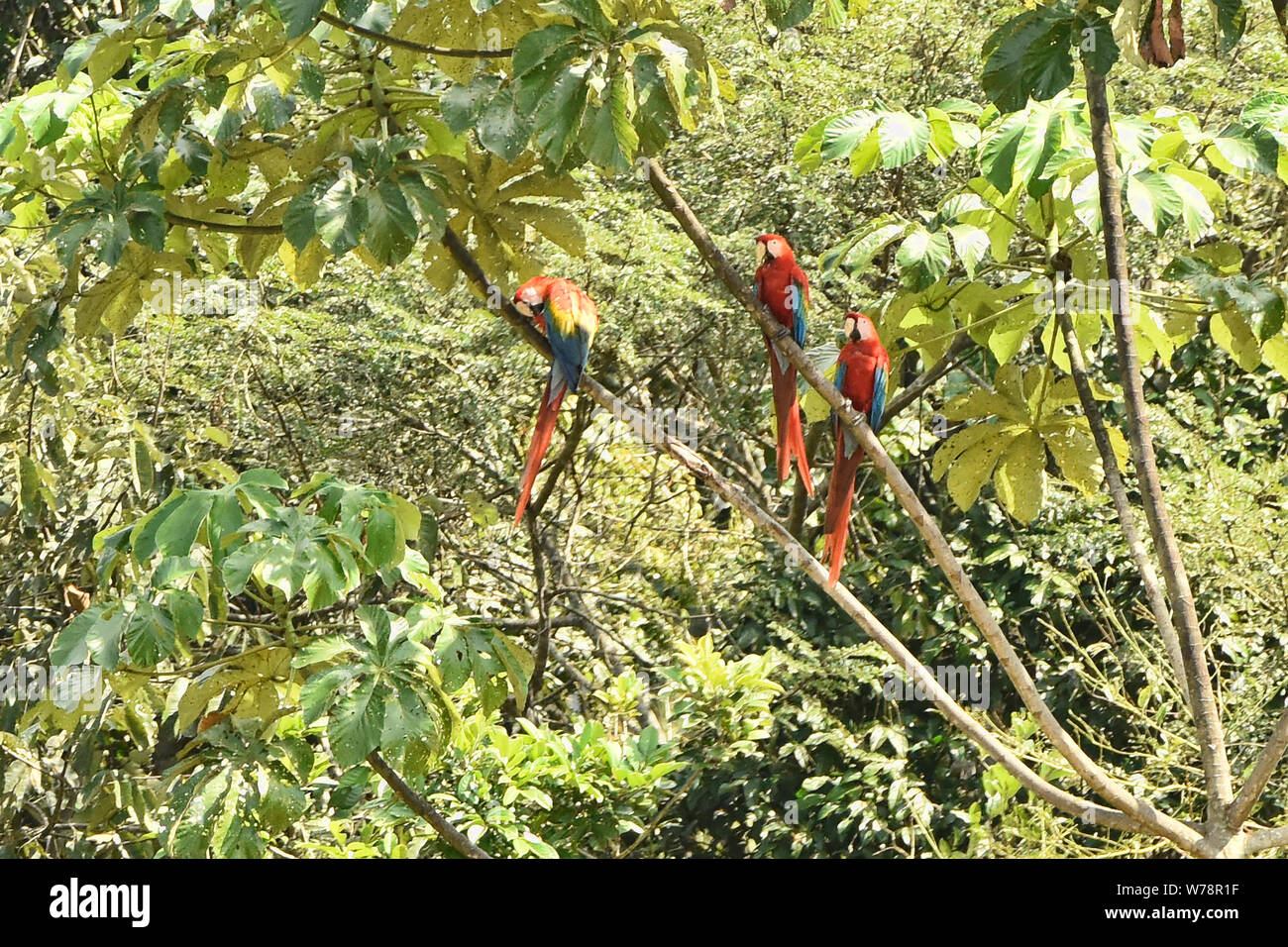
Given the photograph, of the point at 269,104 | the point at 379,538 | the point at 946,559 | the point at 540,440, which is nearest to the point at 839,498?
the point at 946,559

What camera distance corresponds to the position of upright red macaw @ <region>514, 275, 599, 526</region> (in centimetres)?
231

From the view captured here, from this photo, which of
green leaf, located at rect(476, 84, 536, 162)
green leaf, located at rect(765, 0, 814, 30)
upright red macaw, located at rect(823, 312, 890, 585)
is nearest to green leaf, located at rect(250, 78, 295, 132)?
green leaf, located at rect(476, 84, 536, 162)

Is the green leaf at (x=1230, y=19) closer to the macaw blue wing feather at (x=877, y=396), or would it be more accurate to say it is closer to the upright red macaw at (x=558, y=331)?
the macaw blue wing feather at (x=877, y=396)

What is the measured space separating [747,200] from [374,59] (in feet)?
8.75

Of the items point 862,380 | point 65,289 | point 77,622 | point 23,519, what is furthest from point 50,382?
point 862,380

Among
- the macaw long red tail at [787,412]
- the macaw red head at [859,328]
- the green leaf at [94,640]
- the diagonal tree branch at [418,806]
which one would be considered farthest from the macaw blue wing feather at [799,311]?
the green leaf at [94,640]

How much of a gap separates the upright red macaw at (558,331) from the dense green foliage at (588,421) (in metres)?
0.12

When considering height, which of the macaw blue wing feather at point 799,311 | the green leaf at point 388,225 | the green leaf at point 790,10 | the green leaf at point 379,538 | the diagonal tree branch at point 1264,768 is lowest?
the diagonal tree branch at point 1264,768

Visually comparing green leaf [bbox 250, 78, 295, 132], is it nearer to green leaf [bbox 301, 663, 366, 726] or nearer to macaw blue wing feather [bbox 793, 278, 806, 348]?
green leaf [bbox 301, 663, 366, 726]

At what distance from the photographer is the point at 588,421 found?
13.0 feet

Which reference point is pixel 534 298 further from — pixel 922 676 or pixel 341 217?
pixel 922 676

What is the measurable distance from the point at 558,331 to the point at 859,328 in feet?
2.49

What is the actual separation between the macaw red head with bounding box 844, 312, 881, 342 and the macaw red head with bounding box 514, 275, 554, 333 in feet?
2.31

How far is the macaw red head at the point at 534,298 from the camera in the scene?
8.08 feet
